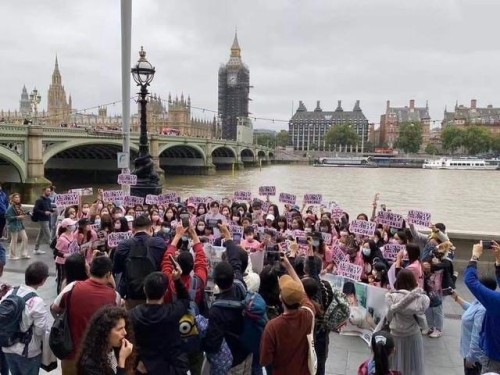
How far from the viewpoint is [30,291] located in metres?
3.32

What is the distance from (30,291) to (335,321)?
213 centimetres

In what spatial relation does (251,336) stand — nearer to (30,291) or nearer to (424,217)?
(30,291)

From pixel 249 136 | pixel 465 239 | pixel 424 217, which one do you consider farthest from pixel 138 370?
pixel 249 136

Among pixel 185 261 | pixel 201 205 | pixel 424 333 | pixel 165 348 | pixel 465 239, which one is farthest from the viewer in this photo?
pixel 201 205

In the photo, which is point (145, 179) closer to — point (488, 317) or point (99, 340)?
point (488, 317)

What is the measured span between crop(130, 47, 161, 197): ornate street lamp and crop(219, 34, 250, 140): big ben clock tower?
9711 centimetres

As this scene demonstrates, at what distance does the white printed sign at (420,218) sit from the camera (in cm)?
726

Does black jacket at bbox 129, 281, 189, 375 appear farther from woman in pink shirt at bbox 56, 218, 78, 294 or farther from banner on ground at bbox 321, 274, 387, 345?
woman in pink shirt at bbox 56, 218, 78, 294

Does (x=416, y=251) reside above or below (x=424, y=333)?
above

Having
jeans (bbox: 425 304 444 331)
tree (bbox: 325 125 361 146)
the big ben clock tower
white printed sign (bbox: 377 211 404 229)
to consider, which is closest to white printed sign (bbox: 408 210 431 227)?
white printed sign (bbox: 377 211 404 229)

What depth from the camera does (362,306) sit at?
5191 millimetres

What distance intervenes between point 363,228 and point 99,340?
16.4 feet

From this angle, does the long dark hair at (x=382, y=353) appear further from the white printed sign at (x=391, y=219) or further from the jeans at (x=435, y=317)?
the white printed sign at (x=391, y=219)

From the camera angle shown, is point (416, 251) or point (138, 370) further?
point (416, 251)
